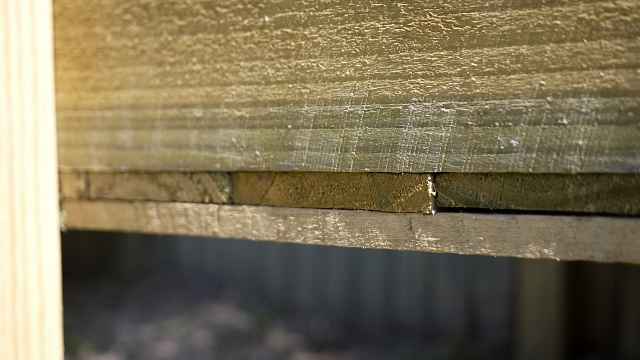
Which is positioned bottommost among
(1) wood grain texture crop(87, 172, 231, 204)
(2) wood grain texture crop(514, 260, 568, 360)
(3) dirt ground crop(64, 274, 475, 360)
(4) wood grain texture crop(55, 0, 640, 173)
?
(3) dirt ground crop(64, 274, 475, 360)

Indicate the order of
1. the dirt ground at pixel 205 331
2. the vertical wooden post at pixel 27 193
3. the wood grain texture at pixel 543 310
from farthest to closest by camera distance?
the dirt ground at pixel 205 331 → the wood grain texture at pixel 543 310 → the vertical wooden post at pixel 27 193

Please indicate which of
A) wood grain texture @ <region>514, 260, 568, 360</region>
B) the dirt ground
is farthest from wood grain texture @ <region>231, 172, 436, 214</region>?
the dirt ground

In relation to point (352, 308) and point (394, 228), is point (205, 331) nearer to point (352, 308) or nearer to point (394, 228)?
point (352, 308)

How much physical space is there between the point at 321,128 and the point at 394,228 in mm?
144

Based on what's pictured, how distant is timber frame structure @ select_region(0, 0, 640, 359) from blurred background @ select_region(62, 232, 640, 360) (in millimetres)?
2617

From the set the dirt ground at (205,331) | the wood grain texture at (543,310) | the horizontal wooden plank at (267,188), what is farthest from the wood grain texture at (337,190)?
the dirt ground at (205,331)

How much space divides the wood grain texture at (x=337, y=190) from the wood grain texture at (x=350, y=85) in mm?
16

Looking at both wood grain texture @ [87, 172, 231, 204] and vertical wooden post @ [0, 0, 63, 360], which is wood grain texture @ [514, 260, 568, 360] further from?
vertical wooden post @ [0, 0, 63, 360]

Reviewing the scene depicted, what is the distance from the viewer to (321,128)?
2.06ft

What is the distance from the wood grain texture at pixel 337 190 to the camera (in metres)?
0.60

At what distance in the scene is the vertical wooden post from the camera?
67cm

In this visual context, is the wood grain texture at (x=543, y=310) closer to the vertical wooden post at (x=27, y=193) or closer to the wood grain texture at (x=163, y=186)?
the wood grain texture at (x=163, y=186)

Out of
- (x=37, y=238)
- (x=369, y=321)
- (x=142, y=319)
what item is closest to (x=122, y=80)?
(x=37, y=238)

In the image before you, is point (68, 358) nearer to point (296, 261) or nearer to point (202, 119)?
point (296, 261)
